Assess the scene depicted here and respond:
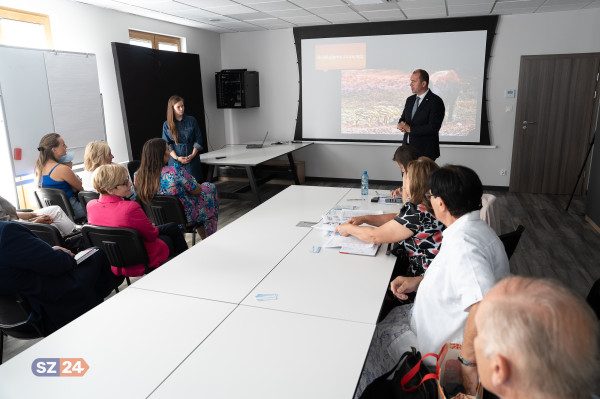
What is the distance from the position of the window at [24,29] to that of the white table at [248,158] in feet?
7.52

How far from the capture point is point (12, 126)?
418 centimetres

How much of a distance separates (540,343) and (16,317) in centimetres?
232

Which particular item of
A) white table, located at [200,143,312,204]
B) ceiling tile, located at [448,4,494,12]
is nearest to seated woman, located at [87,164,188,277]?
white table, located at [200,143,312,204]

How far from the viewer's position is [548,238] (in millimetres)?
4613

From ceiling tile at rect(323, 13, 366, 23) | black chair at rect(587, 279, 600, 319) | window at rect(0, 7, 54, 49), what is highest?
ceiling tile at rect(323, 13, 366, 23)

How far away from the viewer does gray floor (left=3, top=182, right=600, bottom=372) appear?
12.0 feet

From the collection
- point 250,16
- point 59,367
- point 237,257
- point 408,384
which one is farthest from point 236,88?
point 408,384

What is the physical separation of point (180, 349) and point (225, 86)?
680 cm

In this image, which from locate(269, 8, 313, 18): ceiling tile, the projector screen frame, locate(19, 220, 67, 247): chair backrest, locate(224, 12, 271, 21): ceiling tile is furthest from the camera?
the projector screen frame

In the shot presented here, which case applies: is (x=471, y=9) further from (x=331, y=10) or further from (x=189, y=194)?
(x=189, y=194)

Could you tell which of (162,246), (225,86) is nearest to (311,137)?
(225,86)

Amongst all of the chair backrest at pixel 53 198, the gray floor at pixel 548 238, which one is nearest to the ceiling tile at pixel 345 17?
the gray floor at pixel 548 238

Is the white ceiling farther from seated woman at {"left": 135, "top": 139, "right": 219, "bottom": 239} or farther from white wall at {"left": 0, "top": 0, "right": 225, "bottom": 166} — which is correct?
seated woman at {"left": 135, "top": 139, "right": 219, "bottom": 239}

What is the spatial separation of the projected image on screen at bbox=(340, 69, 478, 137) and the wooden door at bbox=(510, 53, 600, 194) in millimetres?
775
